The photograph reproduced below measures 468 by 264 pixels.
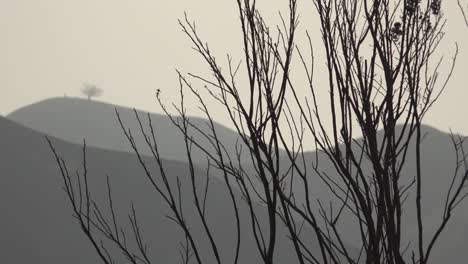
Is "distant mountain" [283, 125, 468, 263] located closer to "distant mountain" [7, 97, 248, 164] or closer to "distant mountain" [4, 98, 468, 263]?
"distant mountain" [4, 98, 468, 263]

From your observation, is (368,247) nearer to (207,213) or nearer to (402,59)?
(402,59)

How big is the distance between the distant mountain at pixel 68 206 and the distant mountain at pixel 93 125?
6383 cm

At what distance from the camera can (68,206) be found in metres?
62.2

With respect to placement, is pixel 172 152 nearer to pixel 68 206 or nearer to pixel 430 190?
pixel 430 190

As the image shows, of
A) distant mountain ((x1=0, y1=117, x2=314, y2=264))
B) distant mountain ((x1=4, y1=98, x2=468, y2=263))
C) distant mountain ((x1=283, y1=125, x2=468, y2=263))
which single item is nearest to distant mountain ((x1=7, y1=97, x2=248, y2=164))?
distant mountain ((x1=4, y1=98, x2=468, y2=263))

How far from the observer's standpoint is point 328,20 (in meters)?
3.15

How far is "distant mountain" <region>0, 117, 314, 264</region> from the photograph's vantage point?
188 ft

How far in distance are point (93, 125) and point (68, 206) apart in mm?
83310

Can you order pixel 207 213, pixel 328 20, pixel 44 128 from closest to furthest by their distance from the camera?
1. pixel 328 20
2. pixel 207 213
3. pixel 44 128

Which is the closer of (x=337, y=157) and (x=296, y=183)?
(x=337, y=157)

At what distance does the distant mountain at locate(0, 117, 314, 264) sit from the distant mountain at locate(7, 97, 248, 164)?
6383 centimetres

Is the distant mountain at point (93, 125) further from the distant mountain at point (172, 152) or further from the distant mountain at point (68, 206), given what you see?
the distant mountain at point (68, 206)

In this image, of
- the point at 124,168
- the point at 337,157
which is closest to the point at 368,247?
the point at 337,157

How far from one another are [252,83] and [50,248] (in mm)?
56866
